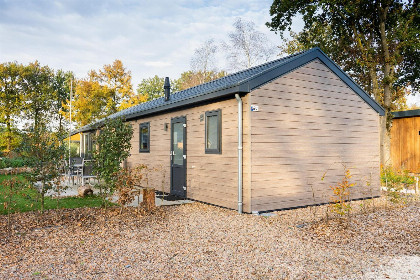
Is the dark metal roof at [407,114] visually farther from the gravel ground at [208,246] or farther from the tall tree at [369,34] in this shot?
the gravel ground at [208,246]

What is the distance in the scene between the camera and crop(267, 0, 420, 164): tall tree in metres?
13.5

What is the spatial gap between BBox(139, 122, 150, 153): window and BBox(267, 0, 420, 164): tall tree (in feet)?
29.1

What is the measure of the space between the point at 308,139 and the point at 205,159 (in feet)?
7.45

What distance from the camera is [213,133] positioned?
7.17 metres

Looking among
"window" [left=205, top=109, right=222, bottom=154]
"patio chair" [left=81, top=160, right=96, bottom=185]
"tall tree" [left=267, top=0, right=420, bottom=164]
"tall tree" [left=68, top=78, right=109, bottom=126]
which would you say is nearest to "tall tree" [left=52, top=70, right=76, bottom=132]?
"tall tree" [left=68, top=78, right=109, bottom=126]

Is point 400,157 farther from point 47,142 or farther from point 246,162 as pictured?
point 47,142

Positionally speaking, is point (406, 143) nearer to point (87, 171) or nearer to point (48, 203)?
point (87, 171)

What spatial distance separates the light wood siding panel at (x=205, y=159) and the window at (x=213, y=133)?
9 centimetres

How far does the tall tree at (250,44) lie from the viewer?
24781mm

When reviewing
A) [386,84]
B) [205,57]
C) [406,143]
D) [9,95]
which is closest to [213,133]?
[386,84]

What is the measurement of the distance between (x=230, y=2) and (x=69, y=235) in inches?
539

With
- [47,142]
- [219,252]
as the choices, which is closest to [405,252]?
[219,252]

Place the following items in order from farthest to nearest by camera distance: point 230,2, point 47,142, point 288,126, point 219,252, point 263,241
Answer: point 230,2 → point 288,126 → point 47,142 → point 263,241 → point 219,252

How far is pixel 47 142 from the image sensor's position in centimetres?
566
